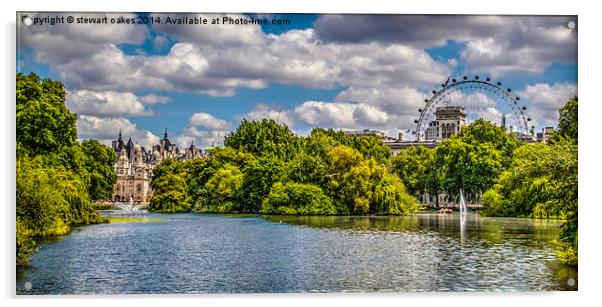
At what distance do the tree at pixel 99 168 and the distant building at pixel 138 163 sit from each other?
0.14m

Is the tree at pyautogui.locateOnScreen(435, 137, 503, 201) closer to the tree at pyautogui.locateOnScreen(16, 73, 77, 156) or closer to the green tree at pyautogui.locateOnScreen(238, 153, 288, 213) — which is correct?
the green tree at pyautogui.locateOnScreen(238, 153, 288, 213)

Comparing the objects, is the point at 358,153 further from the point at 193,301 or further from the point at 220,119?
the point at 193,301

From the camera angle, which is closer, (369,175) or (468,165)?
(468,165)

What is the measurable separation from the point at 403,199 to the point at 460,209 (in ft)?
6.66

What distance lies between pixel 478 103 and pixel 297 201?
9.20 meters

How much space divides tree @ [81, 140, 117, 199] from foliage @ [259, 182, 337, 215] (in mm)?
6276

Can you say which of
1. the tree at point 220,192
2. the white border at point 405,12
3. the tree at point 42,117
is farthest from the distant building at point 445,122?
the tree at point 220,192

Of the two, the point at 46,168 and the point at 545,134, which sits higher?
the point at 545,134

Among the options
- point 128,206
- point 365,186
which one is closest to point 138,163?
point 128,206

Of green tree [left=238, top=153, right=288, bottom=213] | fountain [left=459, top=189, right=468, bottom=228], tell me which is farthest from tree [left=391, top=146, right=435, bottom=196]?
green tree [left=238, top=153, right=288, bottom=213]

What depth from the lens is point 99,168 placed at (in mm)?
12500

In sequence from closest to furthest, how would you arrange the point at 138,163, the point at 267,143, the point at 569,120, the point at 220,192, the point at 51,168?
the point at 569,120, the point at 51,168, the point at 138,163, the point at 267,143, the point at 220,192

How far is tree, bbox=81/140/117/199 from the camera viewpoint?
11.5m

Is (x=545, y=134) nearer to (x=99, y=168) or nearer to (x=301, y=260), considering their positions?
(x=301, y=260)
